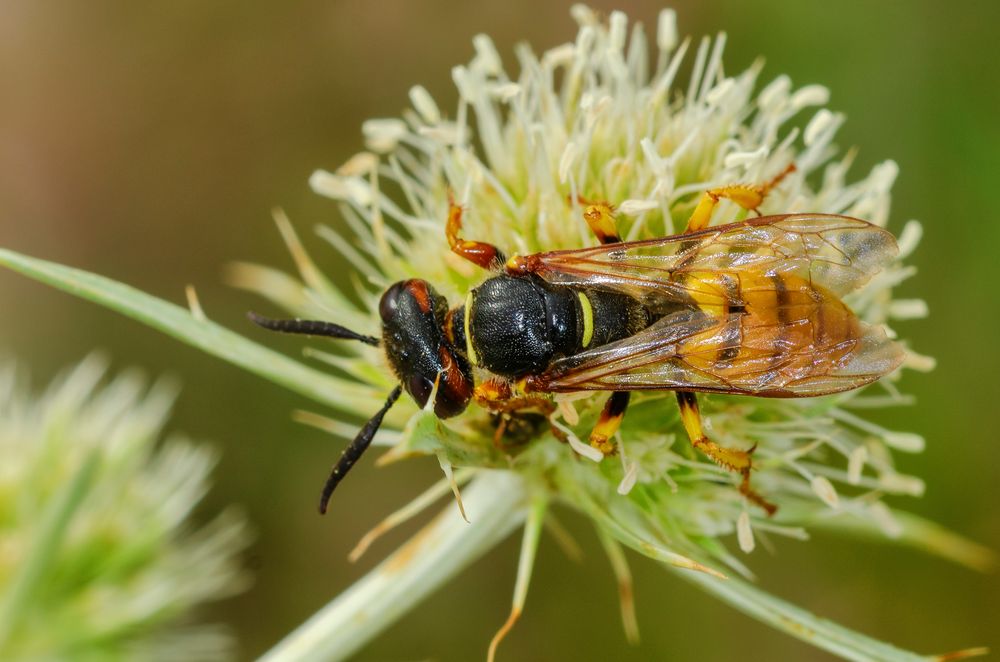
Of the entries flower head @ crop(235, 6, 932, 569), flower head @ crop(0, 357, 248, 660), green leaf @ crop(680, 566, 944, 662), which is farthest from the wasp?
flower head @ crop(0, 357, 248, 660)

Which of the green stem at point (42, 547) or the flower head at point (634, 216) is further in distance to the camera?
the flower head at point (634, 216)

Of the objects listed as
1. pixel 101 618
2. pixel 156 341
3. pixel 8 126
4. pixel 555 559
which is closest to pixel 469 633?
pixel 555 559

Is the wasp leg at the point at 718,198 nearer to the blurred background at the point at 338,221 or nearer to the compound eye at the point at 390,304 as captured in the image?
the compound eye at the point at 390,304

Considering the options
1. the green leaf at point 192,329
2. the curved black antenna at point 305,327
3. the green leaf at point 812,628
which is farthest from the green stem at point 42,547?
the green leaf at point 812,628

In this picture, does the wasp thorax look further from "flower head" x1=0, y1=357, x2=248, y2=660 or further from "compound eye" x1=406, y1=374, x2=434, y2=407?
"flower head" x1=0, y1=357, x2=248, y2=660

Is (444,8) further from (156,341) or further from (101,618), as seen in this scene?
(101,618)
